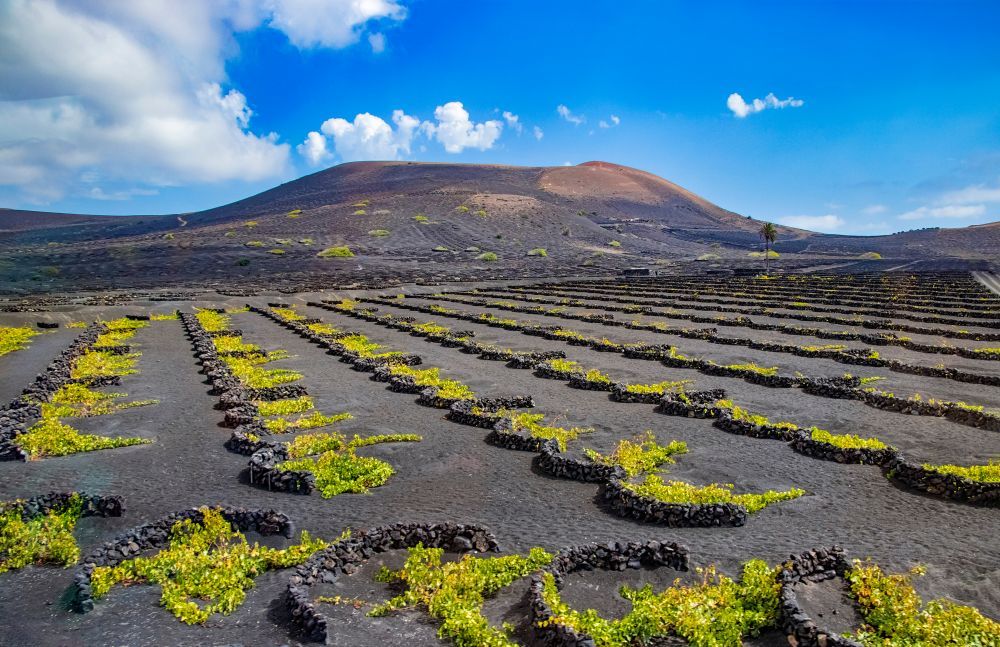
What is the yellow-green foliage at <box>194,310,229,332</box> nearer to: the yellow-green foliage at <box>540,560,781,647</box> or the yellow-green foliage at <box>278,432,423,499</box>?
the yellow-green foliage at <box>278,432,423,499</box>

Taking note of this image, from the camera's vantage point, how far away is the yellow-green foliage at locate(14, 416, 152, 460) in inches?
702

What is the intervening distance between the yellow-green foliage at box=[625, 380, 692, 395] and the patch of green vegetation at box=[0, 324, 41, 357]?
36.6 m

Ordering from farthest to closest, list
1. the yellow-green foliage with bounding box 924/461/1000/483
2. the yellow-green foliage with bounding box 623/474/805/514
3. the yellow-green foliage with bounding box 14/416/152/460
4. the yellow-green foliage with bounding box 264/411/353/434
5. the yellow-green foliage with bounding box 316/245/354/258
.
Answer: the yellow-green foliage with bounding box 316/245/354/258
the yellow-green foliage with bounding box 264/411/353/434
the yellow-green foliage with bounding box 14/416/152/460
the yellow-green foliage with bounding box 924/461/1000/483
the yellow-green foliage with bounding box 623/474/805/514

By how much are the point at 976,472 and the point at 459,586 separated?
41.2ft

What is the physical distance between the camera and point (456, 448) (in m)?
Result: 18.5

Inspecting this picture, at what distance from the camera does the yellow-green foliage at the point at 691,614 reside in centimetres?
888

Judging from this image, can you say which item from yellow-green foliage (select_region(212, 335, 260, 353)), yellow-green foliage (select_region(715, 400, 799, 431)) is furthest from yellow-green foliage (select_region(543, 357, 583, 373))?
yellow-green foliage (select_region(212, 335, 260, 353))

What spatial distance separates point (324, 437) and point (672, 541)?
37.0 feet

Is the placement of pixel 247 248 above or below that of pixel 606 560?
above

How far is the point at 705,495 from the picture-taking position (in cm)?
1395

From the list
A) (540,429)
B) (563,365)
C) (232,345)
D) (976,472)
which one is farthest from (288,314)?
(976,472)

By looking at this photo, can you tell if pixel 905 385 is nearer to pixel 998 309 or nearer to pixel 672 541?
pixel 672 541

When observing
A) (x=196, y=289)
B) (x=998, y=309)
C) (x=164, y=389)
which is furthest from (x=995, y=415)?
(x=196, y=289)

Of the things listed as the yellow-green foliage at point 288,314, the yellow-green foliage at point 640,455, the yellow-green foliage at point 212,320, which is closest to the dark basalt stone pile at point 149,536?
the yellow-green foliage at point 640,455
